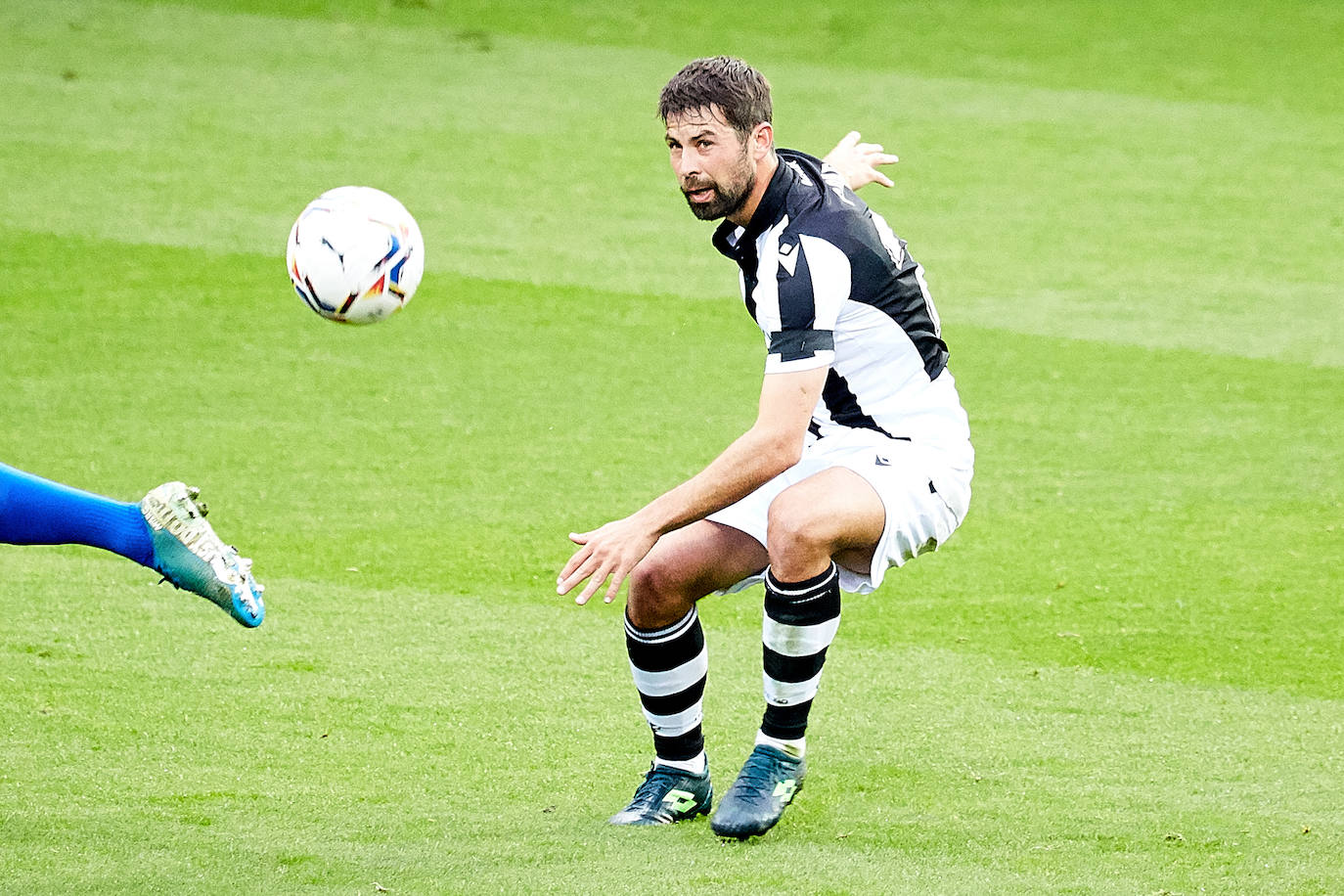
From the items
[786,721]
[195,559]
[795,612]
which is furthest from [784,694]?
[195,559]

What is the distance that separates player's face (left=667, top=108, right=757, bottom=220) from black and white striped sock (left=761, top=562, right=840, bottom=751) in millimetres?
870

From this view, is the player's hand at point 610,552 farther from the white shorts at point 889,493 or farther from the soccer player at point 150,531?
the soccer player at point 150,531

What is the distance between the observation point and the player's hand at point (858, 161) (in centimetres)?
471

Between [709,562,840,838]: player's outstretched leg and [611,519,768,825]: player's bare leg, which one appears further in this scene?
[611,519,768,825]: player's bare leg

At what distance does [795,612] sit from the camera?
391 centimetres

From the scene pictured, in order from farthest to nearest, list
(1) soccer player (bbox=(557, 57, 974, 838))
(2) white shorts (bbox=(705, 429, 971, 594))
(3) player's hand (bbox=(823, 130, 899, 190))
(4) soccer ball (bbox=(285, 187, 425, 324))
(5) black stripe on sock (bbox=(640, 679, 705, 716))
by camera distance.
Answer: (3) player's hand (bbox=(823, 130, 899, 190)), (4) soccer ball (bbox=(285, 187, 425, 324)), (5) black stripe on sock (bbox=(640, 679, 705, 716)), (2) white shorts (bbox=(705, 429, 971, 594)), (1) soccer player (bbox=(557, 57, 974, 838))

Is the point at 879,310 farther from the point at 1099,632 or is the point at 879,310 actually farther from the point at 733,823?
the point at 1099,632

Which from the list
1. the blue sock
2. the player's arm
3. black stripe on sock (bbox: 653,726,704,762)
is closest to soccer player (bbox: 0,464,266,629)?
the blue sock

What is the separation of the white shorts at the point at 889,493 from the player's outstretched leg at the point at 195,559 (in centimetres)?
110

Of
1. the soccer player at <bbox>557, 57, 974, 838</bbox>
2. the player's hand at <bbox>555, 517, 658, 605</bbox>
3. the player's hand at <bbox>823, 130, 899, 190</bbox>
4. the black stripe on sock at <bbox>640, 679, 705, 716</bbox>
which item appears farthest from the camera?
the player's hand at <bbox>823, 130, 899, 190</bbox>

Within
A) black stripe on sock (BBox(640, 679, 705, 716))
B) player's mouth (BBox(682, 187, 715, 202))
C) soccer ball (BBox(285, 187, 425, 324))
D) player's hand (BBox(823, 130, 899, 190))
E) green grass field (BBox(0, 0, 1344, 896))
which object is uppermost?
player's mouth (BBox(682, 187, 715, 202))

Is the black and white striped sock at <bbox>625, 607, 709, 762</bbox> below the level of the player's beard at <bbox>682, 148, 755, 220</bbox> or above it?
below

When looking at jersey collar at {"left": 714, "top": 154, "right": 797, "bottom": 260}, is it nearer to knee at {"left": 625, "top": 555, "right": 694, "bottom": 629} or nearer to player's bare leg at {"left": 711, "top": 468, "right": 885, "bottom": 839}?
player's bare leg at {"left": 711, "top": 468, "right": 885, "bottom": 839}

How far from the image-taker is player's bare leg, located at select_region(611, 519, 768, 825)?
4.07 metres
